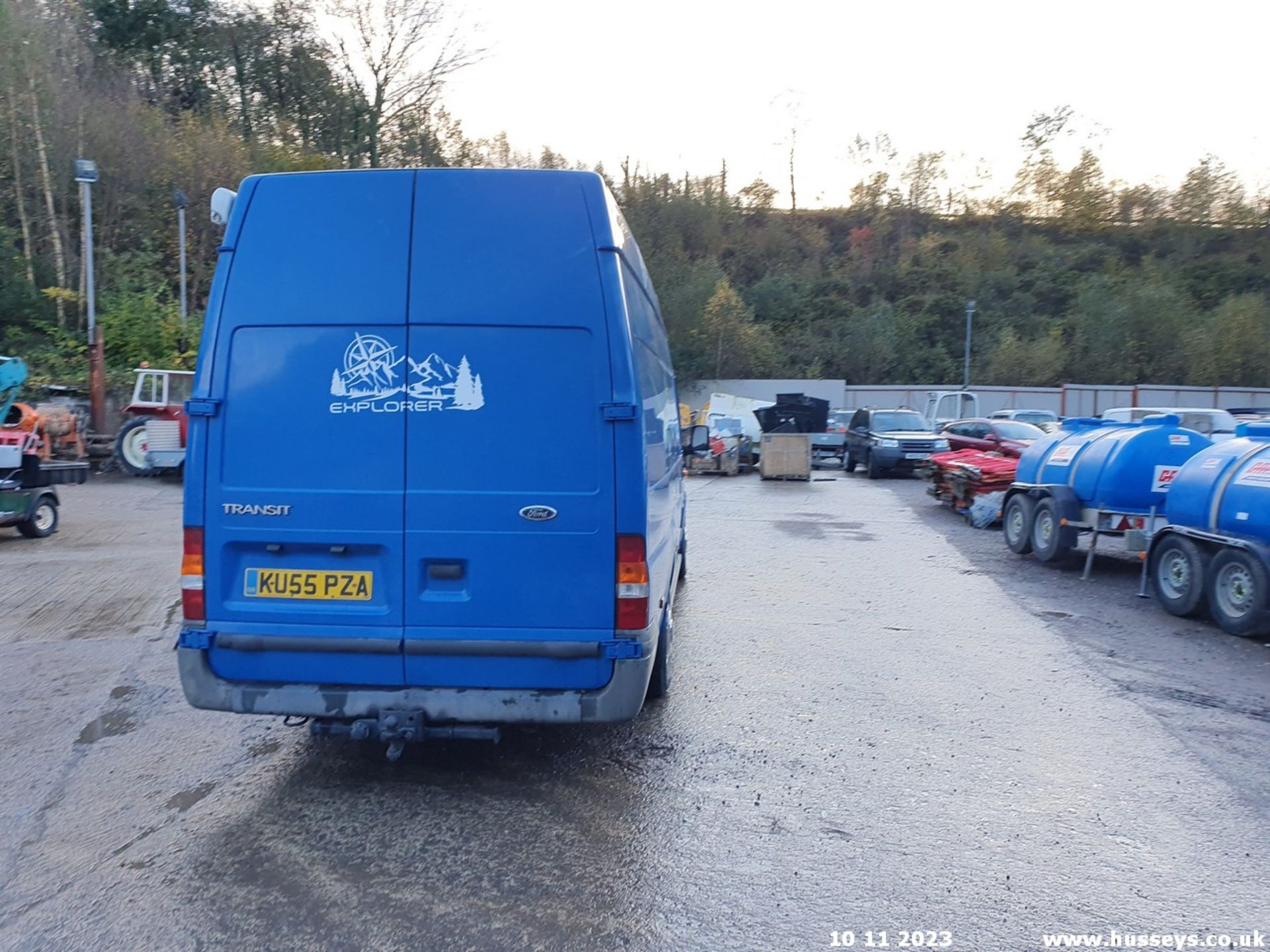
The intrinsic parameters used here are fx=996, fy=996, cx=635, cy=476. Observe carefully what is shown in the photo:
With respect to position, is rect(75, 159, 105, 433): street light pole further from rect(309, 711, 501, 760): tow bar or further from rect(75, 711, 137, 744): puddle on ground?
rect(309, 711, 501, 760): tow bar

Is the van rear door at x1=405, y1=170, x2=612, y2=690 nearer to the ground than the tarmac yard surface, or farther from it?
farther from it

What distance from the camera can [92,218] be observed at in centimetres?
3148

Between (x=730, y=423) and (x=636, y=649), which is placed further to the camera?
(x=730, y=423)

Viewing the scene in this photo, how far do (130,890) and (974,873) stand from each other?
3395mm

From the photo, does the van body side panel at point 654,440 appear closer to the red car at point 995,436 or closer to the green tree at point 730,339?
the red car at point 995,436

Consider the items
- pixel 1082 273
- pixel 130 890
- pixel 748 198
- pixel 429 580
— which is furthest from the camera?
pixel 748 198

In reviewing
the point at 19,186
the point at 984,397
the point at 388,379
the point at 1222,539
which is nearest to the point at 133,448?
the point at 19,186

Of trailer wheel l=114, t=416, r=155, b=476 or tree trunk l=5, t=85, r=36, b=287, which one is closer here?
trailer wheel l=114, t=416, r=155, b=476

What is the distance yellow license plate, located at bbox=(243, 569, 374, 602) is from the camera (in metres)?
4.48

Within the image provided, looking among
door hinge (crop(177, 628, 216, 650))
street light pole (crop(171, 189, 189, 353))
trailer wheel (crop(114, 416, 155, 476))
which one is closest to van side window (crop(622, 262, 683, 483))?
door hinge (crop(177, 628, 216, 650))

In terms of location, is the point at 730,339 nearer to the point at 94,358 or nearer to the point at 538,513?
the point at 94,358

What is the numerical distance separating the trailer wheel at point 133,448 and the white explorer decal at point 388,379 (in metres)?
19.5

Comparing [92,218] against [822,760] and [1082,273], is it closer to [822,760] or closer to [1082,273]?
[822,760]

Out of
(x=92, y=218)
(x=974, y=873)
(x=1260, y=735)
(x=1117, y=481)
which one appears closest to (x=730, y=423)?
(x=1117, y=481)
